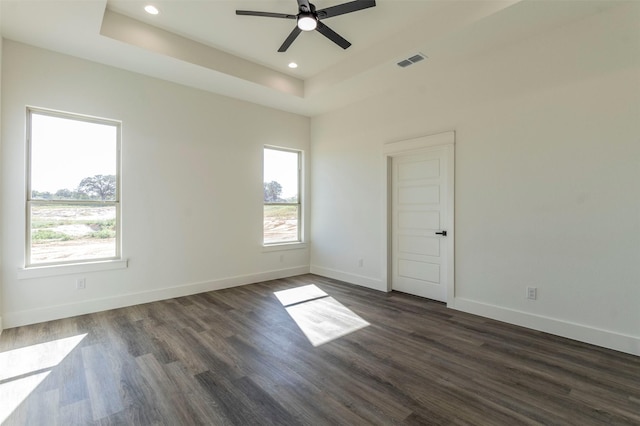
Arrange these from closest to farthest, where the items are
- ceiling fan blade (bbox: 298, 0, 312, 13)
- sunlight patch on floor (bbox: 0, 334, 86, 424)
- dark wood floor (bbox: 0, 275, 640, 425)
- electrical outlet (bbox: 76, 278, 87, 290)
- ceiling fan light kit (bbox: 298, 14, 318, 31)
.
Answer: dark wood floor (bbox: 0, 275, 640, 425) → sunlight patch on floor (bbox: 0, 334, 86, 424) → ceiling fan blade (bbox: 298, 0, 312, 13) → ceiling fan light kit (bbox: 298, 14, 318, 31) → electrical outlet (bbox: 76, 278, 87, 290)

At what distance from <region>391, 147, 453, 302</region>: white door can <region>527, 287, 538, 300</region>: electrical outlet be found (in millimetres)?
923

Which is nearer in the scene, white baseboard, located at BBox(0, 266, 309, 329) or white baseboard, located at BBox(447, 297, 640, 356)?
white baseboard, located at BBox(447, 297, 640, 356)

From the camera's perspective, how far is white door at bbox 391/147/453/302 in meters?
4.22

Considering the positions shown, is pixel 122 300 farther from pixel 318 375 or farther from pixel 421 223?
pixel 421 223

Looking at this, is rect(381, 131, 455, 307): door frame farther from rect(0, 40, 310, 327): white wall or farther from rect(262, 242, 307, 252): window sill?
rect(0, 40, 310, 327): white wall

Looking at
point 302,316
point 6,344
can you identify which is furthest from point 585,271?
point 6,344

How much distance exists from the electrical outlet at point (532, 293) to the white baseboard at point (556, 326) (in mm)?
190

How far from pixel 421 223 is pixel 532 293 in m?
1.61

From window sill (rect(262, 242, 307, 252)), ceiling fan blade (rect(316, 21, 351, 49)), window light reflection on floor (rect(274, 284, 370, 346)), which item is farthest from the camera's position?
window sill (rect(262, 242, 307, 252))

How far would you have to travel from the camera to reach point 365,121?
5094 millimetres

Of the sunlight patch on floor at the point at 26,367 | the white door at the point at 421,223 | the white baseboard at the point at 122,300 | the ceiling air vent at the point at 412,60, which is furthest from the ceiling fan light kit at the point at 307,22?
the white baseboard at the point at 122,300

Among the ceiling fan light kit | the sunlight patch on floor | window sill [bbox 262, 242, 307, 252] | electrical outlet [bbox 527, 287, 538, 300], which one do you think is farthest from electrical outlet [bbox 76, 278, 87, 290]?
electrical outlet [bbox 527, 287, 538, 300]

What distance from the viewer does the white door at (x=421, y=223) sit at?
422 cm

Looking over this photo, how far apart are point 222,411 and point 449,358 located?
75.3 inches
